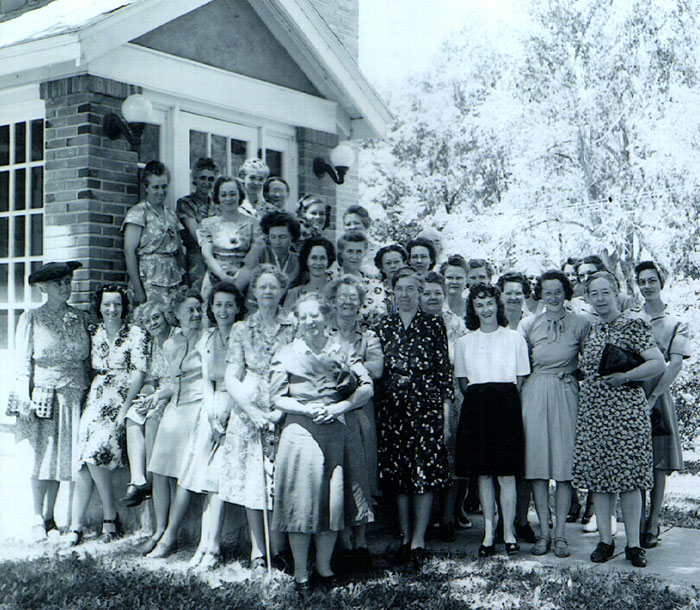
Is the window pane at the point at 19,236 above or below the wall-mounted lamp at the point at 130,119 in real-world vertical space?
below

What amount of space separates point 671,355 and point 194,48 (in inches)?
179

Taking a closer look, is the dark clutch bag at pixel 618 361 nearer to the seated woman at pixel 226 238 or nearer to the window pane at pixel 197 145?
the seated woman at pixel 226 238

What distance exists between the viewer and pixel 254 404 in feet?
17.8

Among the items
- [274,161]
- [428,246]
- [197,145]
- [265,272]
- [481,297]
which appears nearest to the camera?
[265,272]

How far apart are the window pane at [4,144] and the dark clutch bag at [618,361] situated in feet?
15.9

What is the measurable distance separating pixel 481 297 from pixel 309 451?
1637 millimetres

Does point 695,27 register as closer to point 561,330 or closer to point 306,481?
point 561,330

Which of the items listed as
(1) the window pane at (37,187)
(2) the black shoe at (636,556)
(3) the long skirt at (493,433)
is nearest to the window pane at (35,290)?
(1) the window pane at (37,187)

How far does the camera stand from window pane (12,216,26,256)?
716cm

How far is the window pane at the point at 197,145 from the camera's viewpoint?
7645 mm

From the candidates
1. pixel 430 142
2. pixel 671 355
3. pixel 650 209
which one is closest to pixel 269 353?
pixel 671 355

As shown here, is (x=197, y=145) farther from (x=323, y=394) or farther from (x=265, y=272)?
(x=323, y=394)

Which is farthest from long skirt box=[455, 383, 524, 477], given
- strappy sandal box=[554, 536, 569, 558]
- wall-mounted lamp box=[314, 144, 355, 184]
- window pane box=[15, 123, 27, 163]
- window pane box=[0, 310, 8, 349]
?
window pane box=[15, 123, 27, 163]

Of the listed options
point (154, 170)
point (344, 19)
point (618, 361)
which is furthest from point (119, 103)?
point (344, 19)
